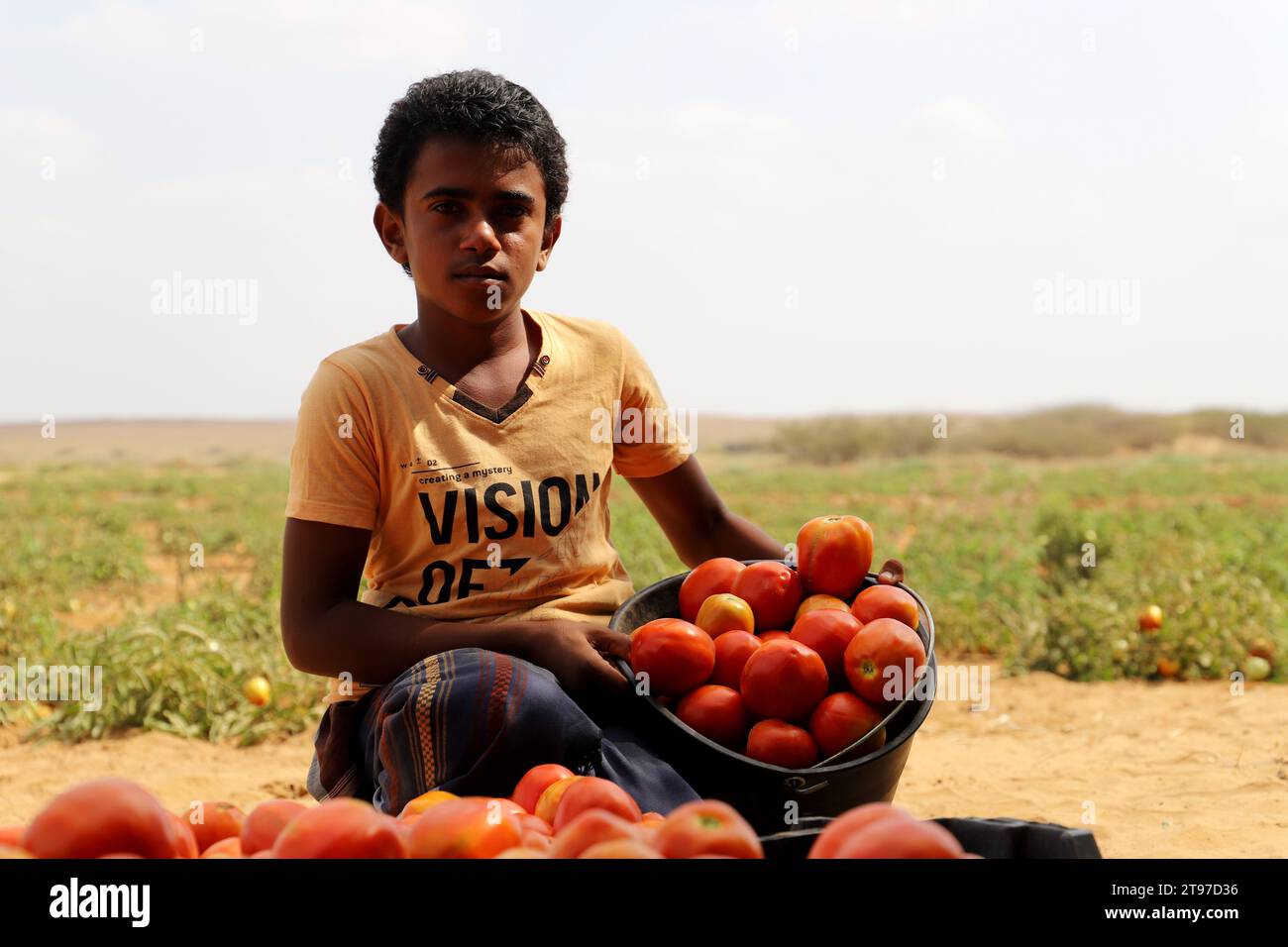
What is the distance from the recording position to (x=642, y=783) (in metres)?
2.36

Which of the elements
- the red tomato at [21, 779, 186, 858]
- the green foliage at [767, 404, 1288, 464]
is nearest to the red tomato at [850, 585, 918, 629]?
the red tomato at [21, 779, 186, 858]

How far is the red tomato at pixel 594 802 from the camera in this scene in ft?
5.62

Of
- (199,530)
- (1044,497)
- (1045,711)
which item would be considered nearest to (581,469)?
(1045,711)

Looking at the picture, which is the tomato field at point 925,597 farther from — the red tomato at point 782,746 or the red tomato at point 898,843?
the red tomato at point 898,843

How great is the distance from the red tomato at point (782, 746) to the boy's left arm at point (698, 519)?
0.81 meters

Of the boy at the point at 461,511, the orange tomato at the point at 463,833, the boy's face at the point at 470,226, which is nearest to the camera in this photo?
the orange tomato at the point at 463,833

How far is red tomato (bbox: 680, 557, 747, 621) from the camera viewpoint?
9.11 ft

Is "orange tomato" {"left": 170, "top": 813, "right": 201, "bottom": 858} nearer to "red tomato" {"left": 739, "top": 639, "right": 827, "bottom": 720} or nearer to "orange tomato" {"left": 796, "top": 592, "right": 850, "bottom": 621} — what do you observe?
"red tomato" {"left": 739, "top": 639, "right": 827, "bottom": 720}

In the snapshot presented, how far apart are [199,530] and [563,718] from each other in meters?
10.3

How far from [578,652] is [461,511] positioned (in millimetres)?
431

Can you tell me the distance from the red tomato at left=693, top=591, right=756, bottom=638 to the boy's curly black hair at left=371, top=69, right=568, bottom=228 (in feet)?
3.47

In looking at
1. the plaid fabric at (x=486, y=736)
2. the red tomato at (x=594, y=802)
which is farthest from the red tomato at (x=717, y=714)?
the red tomato at (x=594, y=802)
